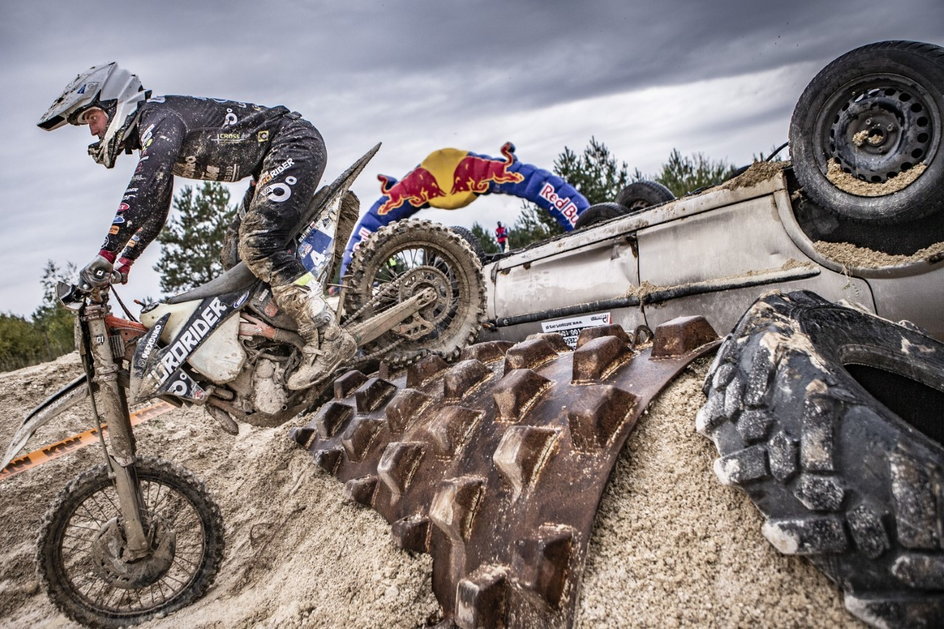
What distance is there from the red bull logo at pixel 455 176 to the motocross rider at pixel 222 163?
7400 mm

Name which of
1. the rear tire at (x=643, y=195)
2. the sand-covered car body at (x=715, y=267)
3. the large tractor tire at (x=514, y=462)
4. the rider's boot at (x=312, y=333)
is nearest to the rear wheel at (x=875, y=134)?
the sand-covered car body at (x=715, y=267)

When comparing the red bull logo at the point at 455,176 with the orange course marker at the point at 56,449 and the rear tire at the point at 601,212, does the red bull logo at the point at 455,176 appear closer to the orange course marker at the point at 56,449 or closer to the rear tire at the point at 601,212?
the rear tire at the point at 601,212

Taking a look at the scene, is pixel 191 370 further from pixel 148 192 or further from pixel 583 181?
pixel 583 181

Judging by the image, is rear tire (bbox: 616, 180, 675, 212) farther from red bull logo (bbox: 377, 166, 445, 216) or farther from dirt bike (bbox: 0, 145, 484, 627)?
red bull logo (bbox: 377, 166, 445, 216)

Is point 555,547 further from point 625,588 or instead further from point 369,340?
point 369,340

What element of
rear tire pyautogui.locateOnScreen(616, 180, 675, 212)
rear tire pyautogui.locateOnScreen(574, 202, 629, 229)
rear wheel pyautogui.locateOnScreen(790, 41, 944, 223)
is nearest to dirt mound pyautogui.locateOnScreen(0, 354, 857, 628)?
rear wheel pyautogui.locateOnScreen(790, 41, 944, 223)

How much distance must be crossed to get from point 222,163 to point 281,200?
0.45 meters

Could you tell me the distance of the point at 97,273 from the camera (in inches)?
98.9

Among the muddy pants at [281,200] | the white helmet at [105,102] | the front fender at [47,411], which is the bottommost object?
the front fender at [47,411]

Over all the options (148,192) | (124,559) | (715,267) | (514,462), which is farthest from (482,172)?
(514,462)

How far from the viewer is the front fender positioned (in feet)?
8.09

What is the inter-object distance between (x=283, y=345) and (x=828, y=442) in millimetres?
2940

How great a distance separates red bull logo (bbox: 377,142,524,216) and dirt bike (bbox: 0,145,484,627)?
265 inches

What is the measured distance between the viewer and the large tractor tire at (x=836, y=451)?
0.71m
